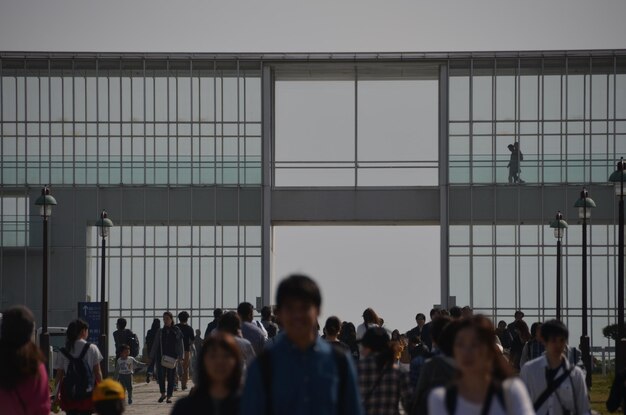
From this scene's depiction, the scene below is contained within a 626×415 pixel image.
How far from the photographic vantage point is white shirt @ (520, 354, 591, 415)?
12.3 metres

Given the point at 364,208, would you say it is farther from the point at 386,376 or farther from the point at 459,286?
the point at 386,376

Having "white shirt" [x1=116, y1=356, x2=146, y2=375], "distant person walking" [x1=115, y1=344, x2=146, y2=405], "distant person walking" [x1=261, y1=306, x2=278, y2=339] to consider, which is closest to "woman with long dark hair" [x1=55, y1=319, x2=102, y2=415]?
"distant person walking" [x1=261, y1=306, x2=278, y2=339]

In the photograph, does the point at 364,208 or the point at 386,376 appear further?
the point at 364,208

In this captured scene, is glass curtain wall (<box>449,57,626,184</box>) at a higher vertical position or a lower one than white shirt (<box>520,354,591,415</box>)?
higher

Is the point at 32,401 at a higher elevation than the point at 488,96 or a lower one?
lower

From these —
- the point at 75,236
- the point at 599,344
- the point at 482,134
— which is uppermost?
the point at 482,134

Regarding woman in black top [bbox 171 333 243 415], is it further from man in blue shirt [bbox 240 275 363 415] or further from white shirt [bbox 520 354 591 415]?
white shirt [bbox 520 354 591 415]

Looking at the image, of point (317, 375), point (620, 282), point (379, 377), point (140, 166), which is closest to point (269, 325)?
point (620, 282)

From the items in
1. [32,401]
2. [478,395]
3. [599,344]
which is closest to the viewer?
[478,395]

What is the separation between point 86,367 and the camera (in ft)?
54.7

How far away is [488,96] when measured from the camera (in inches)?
2055

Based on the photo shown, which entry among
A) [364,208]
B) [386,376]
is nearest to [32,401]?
[386,376]

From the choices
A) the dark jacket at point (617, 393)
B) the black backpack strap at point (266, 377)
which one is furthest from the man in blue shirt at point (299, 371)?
the dark jacket at point (617, 393)

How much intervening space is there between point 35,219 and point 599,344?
700 inches
